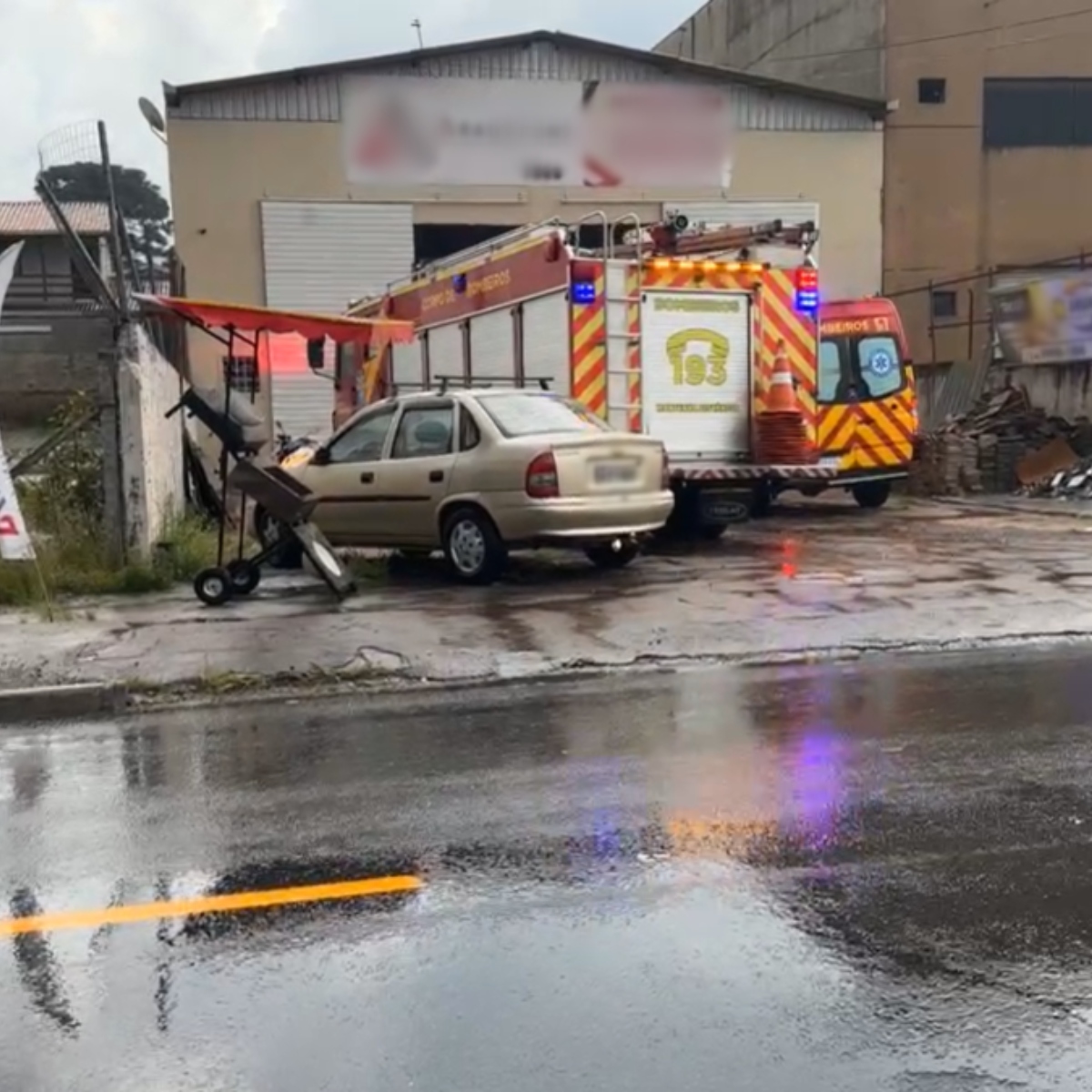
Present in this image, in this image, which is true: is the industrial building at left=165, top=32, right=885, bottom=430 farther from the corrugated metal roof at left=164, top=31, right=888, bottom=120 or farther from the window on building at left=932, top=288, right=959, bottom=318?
the window on building at left=932, top=288, right=959, bottom=318

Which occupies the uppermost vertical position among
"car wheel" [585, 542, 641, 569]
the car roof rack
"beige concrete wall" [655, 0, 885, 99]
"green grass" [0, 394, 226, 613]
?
"beige concrete wall" [655, 0, 885, 99]

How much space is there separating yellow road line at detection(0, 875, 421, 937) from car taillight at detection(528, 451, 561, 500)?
6312 mm

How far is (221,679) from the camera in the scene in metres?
7.60

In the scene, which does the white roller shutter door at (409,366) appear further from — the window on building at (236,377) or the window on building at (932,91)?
the window on building at (932,91)

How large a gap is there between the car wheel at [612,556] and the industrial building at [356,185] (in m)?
13.0

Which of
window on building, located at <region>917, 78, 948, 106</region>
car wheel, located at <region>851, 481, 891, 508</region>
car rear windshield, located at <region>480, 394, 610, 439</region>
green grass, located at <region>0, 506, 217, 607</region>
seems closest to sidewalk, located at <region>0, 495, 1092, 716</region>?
green grass, located at <region>0, 506, 217, 607</region>

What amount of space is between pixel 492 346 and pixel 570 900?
10.1m

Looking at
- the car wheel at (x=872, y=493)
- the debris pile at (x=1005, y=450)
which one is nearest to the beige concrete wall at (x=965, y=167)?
the debris pile at (x=1005, y=450)

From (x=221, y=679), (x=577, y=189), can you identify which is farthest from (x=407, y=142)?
(x=221, y=679)

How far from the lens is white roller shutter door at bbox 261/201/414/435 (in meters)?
24.4

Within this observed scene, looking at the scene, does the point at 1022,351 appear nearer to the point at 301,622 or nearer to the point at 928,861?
the point at 301,622

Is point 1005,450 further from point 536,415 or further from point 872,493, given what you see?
point 536,415

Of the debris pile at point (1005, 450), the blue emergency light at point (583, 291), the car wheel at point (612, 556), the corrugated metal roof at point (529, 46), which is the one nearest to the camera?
the car wheel at point (612, 556)

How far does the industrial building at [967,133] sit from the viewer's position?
106 ft
